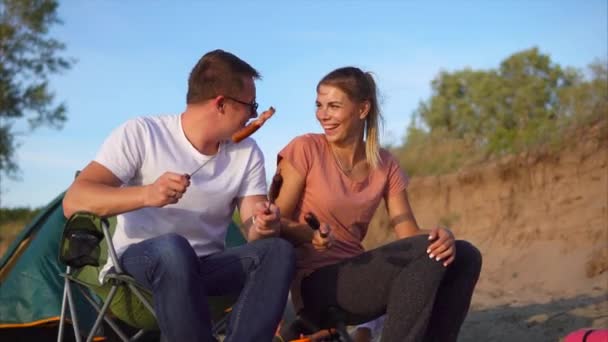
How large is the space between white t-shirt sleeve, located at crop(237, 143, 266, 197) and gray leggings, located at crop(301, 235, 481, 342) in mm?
420

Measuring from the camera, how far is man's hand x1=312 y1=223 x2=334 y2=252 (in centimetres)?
283

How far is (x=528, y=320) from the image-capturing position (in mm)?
4617

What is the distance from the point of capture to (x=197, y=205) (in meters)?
3.07

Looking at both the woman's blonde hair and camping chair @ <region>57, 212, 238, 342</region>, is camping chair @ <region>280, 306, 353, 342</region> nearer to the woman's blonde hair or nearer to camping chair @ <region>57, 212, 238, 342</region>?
camping chair @ <region>57, 212, 238, 342</region>

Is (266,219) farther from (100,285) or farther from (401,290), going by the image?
(100,285)

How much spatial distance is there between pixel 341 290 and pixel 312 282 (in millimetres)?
150

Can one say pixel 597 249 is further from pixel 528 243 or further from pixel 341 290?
pixel 341 290

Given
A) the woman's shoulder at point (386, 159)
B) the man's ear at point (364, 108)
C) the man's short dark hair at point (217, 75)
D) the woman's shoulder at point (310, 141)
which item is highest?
the man's short dark hair at point (217, 75)

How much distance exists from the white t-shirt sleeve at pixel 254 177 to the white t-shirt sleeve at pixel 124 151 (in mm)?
440

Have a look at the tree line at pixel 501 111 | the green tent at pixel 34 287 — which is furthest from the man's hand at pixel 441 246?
the tree line at pixel 501 111

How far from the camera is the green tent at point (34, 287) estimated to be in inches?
178

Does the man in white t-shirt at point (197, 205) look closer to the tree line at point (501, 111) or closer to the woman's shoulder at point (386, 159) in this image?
the woman's shoulder at point (386, 159)

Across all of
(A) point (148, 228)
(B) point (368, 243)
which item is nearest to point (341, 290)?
(A) point (148, 228)

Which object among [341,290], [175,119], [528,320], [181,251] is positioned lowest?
[528,320]
